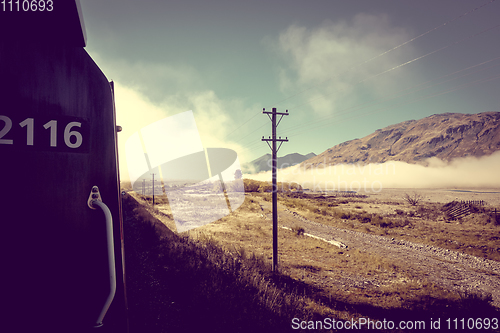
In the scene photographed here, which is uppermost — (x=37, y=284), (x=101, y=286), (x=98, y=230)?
(x=98, y=230)

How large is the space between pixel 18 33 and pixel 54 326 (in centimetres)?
230

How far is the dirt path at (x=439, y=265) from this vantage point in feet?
33.3

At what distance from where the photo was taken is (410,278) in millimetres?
10680

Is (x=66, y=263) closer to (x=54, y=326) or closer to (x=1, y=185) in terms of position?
(x=54, y=326)

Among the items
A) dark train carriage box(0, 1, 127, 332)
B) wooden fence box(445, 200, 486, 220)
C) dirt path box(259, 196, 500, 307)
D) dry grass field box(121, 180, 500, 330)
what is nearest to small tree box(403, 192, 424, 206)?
wooden fence box(445, 200, 486, 220)

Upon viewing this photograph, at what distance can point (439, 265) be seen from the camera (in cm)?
1245

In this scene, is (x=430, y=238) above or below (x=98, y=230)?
below

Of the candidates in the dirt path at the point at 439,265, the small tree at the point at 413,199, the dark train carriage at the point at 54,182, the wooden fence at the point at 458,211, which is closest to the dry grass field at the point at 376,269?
the dirt path at the point at 439,265

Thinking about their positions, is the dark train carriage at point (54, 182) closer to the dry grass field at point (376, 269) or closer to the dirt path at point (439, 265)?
the dry grass field at point (376, 269)

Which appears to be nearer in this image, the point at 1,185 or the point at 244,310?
the point at 1,185

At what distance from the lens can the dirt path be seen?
1016 centimetres

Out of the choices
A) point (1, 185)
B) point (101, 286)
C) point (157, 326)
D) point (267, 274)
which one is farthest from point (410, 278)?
point (1, 185)

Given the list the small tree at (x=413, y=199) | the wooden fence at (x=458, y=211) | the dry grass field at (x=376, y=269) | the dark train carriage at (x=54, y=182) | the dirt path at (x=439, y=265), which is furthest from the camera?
the small tree at (x=413, y=199)

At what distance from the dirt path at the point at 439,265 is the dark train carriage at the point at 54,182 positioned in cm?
1135
